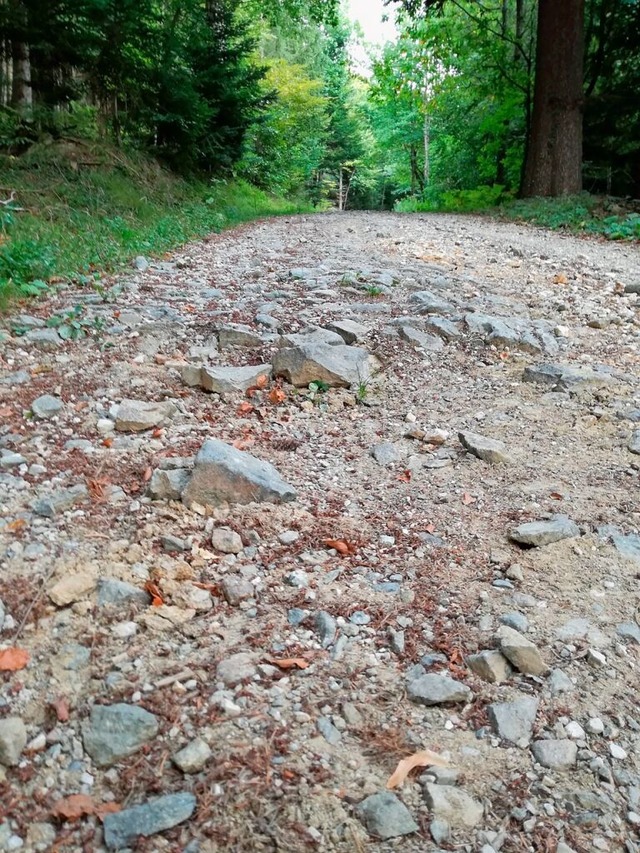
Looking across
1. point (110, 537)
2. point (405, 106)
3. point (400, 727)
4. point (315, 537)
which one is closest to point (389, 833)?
point (400, 727)

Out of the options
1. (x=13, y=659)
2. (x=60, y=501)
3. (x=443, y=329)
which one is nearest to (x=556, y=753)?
(x=13, y=659)

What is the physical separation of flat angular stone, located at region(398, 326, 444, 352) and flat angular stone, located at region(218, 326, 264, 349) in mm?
957

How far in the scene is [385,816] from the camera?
1.37 metres

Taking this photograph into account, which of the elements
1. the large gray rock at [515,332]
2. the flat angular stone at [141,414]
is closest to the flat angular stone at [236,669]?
the flat angular stone at [141,414]

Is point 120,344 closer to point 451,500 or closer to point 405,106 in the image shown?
point 451,500

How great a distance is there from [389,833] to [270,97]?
50.2 feet

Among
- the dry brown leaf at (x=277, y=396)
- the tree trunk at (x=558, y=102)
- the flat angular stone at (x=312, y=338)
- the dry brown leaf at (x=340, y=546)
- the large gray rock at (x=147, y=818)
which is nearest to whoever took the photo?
the large gray rock at (x=147, y=818)

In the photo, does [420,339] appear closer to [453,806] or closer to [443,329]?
[443,329]

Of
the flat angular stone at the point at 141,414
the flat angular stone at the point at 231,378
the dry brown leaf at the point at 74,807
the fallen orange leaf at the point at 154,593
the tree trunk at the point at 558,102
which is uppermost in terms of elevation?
the tree trunk at the point at 558,102

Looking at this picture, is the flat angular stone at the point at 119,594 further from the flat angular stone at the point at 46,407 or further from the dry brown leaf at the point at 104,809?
the flat angular stone at the point at 46,407

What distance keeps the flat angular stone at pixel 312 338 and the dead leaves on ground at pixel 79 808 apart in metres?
2.74

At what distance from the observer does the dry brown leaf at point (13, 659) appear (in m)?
1.71

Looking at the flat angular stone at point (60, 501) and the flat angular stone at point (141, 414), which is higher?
the flat angular stone at point (141, 414)

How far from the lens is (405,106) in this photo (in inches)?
1046
